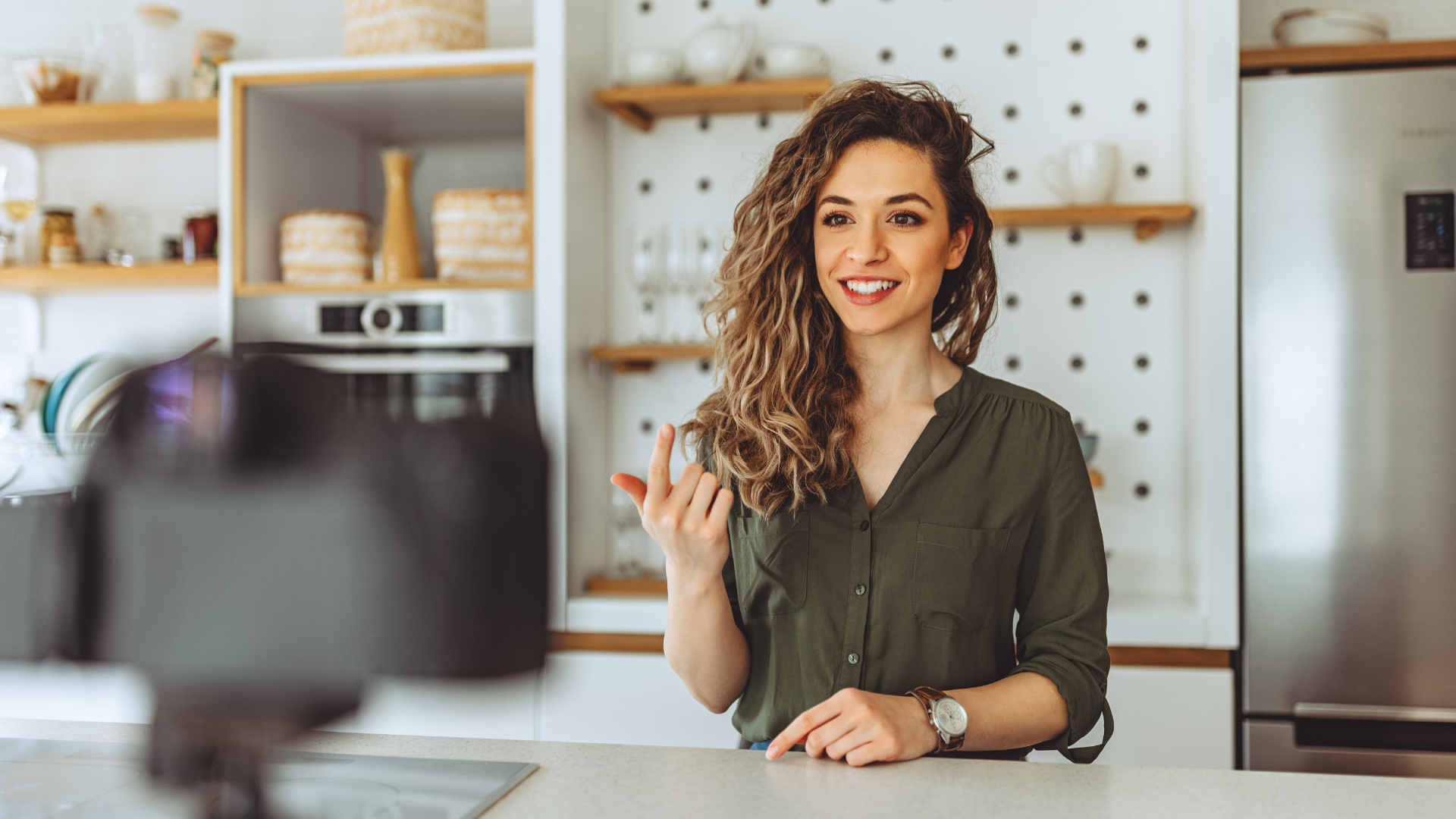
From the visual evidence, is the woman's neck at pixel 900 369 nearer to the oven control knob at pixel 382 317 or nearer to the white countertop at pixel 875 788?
the white countertop at pixel 875 788

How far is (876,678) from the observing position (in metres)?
1.16

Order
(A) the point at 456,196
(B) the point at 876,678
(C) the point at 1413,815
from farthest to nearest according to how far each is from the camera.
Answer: (A) the point at 456,196, (B) the point at 876,678, (C) the point at 1413,815

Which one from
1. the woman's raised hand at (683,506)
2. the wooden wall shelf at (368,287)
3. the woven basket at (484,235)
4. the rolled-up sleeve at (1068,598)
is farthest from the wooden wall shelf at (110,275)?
the rolled-up sleeve at (1068,598)

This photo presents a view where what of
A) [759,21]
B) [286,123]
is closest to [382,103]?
[286,123]

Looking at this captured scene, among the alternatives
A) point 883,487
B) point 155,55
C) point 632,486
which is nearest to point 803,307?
→ point 883,487

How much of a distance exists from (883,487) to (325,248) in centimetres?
143

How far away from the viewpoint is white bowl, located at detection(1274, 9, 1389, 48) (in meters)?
1.97

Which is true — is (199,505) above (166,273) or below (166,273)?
below

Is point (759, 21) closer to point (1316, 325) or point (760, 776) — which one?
point (1316, 325)

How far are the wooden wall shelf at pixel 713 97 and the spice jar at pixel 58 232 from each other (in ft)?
4.68

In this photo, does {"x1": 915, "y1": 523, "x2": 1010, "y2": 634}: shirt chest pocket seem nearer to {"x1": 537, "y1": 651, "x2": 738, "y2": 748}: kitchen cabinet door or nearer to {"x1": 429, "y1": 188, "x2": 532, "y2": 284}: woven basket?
{"x1": 537, "y1": 651, "x2": 738, "y2": 748}: kitchen cabinet door

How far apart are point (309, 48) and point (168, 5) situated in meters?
0.45

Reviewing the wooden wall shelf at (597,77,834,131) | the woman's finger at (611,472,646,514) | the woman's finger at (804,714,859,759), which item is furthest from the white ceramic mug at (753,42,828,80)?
the woman's finger at (804,714,859,759)

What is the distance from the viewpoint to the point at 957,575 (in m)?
1.16
